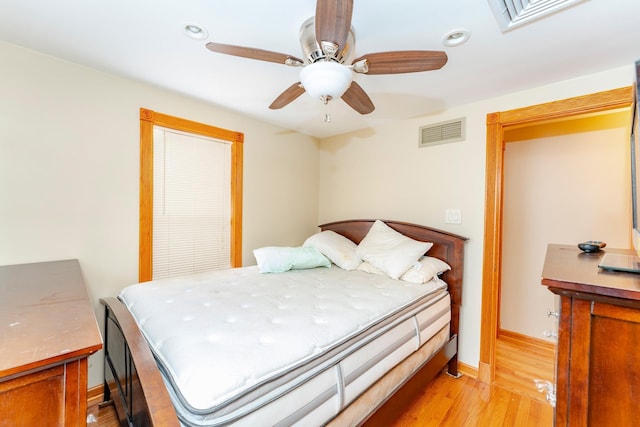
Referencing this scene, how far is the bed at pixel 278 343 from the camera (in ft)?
2.97

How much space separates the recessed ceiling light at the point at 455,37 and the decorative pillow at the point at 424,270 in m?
1.57

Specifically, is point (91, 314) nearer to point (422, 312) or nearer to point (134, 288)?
point (134, 288)

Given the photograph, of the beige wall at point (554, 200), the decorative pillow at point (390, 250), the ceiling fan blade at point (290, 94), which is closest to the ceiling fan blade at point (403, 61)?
the ceiling fan blade at point (290, 94)

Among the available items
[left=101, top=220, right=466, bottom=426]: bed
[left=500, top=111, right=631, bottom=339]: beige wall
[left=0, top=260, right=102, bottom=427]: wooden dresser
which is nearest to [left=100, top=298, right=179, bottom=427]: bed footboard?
[left=101, top=220, right=466, bottom=426]: bed

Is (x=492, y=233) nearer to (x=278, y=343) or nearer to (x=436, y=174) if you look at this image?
(x=436, y=174)

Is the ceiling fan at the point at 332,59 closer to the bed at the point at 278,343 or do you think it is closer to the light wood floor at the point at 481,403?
the bed at the point at 278,343

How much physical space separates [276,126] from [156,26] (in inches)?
68.3

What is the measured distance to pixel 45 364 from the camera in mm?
662

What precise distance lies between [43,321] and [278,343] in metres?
0.78

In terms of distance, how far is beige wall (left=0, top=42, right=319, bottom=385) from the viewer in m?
1.69

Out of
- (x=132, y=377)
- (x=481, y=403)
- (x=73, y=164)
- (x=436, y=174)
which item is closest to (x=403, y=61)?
(x=436, y=174)

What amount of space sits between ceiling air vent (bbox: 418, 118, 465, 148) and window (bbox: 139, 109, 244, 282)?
6.14 ft

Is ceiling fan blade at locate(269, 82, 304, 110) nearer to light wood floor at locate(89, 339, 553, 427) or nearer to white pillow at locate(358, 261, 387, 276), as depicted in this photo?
white pillow at locate(358, 261, 387, 276)

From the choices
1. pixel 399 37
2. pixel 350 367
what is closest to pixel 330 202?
pixel 399 37
